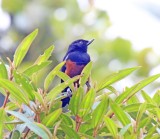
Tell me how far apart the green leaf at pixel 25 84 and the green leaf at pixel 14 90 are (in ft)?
0.07

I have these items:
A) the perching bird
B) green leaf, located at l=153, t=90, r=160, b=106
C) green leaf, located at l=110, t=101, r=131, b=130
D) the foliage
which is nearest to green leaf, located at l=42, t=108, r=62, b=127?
the foliage

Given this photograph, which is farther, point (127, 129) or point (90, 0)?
point (90, 0)

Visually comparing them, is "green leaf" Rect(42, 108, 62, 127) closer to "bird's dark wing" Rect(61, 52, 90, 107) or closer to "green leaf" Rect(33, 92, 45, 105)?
"green leaf" Rect(33, 92, 45, 105)

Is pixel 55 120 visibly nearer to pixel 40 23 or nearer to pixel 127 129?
pixel 127 129

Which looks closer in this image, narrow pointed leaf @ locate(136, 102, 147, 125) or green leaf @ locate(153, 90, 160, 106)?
narrow pointed leaf @ locate(136, 102, 147, 125)

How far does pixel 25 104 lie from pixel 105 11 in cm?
289

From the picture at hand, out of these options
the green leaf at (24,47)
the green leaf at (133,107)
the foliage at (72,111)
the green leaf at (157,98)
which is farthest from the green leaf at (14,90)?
the green leaf at (157,98)

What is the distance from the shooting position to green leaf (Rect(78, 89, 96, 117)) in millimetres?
1026

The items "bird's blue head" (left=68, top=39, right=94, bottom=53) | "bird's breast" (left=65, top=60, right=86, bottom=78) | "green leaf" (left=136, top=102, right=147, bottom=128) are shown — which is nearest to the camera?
"green leaf" (left=136, top=102, right=147, bottom=128)

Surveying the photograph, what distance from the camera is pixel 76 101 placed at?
3.39 ft

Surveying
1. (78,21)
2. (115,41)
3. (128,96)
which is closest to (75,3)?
(78,21)

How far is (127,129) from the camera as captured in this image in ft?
3.34

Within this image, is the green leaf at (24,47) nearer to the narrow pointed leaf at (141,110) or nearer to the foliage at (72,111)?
the foliage at (72,111)

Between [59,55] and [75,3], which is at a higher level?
[75,3]
